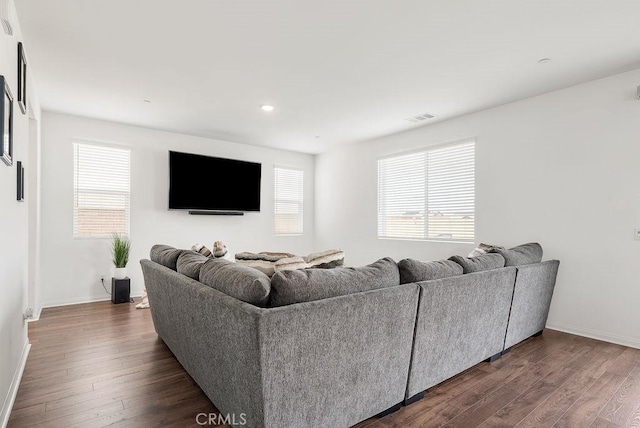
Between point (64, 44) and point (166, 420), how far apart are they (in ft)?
9.45

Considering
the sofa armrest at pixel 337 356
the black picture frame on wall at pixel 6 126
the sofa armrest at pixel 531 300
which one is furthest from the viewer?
the sofa armrest at pixel 531 300

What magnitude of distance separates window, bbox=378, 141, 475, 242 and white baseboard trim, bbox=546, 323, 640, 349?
53.0 inches

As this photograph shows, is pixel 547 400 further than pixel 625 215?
No

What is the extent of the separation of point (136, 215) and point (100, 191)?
1.84 feet

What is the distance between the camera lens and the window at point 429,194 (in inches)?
177

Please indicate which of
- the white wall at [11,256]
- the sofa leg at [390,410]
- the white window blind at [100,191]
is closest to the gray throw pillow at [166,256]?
the white wall at [11,256]

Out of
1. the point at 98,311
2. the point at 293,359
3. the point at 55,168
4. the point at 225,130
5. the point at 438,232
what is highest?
the point at 225,130

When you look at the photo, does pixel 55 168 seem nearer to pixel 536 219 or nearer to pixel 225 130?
pixel 225 130

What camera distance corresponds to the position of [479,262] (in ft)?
8.45

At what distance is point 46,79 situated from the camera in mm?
3363

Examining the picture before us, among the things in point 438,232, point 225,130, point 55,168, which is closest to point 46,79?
point 55,168

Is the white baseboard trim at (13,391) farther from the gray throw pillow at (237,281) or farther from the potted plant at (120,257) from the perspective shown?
the potted plant at (120,257)

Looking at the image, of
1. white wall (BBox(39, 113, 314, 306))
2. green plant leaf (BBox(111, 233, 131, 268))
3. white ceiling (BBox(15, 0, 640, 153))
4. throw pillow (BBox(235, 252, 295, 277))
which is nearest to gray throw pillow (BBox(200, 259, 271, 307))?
throw pillow (BBox(235, 252, 295, 277))

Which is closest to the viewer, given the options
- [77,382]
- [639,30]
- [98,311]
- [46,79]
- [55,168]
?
[77,382]
